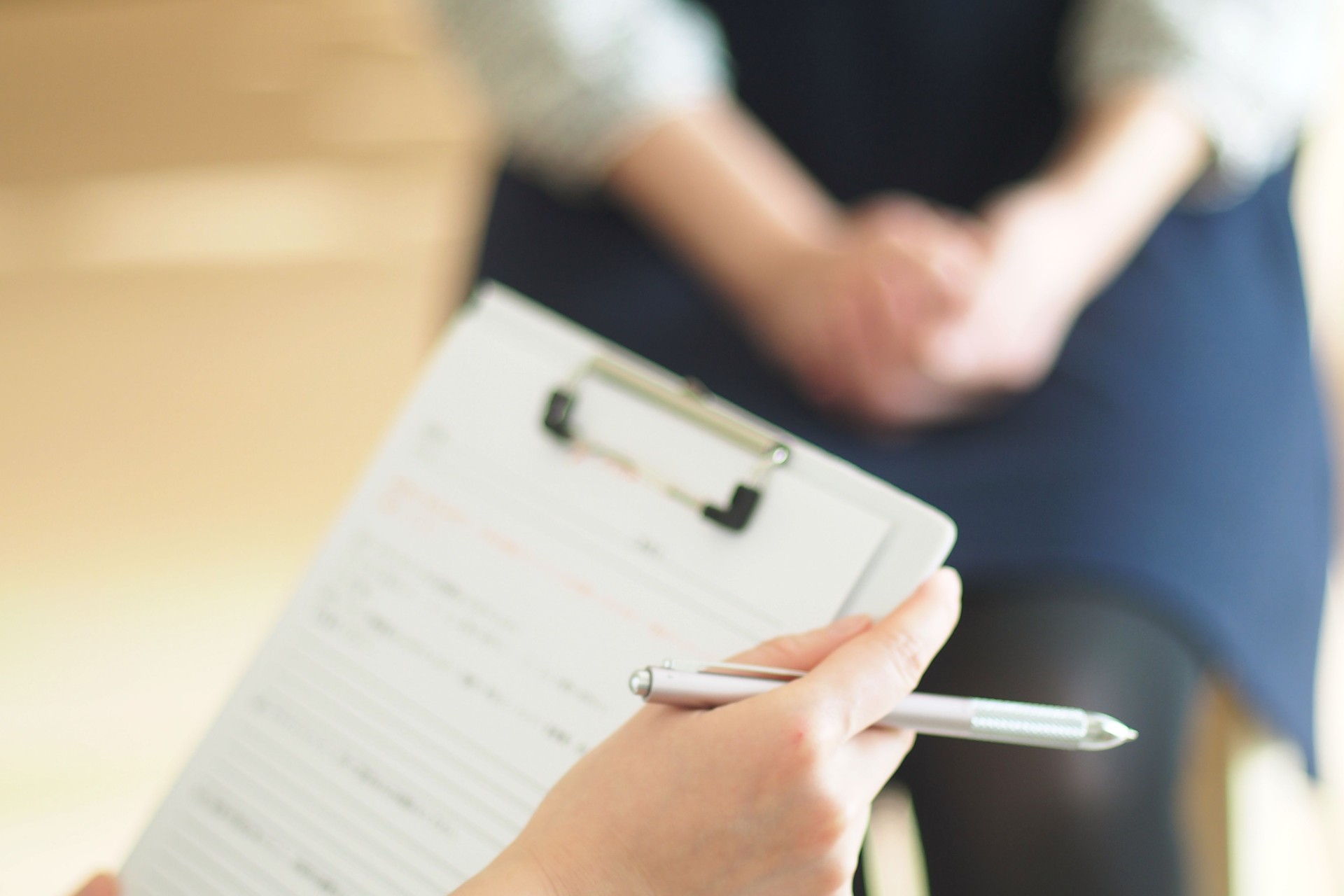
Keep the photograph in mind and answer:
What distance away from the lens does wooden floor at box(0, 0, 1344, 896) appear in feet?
3.38

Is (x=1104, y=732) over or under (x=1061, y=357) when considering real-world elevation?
under

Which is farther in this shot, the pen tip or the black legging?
the black legging

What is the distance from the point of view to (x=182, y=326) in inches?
57.5

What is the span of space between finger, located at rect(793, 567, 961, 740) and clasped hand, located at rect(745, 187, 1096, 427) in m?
0.31

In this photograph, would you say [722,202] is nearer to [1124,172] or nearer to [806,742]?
[1124,172]

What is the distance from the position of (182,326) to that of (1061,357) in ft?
3.95

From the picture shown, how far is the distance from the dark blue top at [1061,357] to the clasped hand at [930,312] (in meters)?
0.02

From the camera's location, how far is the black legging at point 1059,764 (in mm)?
502

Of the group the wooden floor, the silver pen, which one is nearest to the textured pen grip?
the silver pen

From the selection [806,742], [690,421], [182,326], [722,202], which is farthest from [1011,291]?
[182,326]

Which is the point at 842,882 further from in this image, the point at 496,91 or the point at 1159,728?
Answer: the point at 496,91

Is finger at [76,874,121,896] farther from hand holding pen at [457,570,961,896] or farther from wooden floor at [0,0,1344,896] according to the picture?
wooden floor at [0,0,1344,896]

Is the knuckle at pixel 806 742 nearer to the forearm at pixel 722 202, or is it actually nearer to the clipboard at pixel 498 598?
the clipboard at pixel 498 598

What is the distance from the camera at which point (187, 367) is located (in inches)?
55.1
